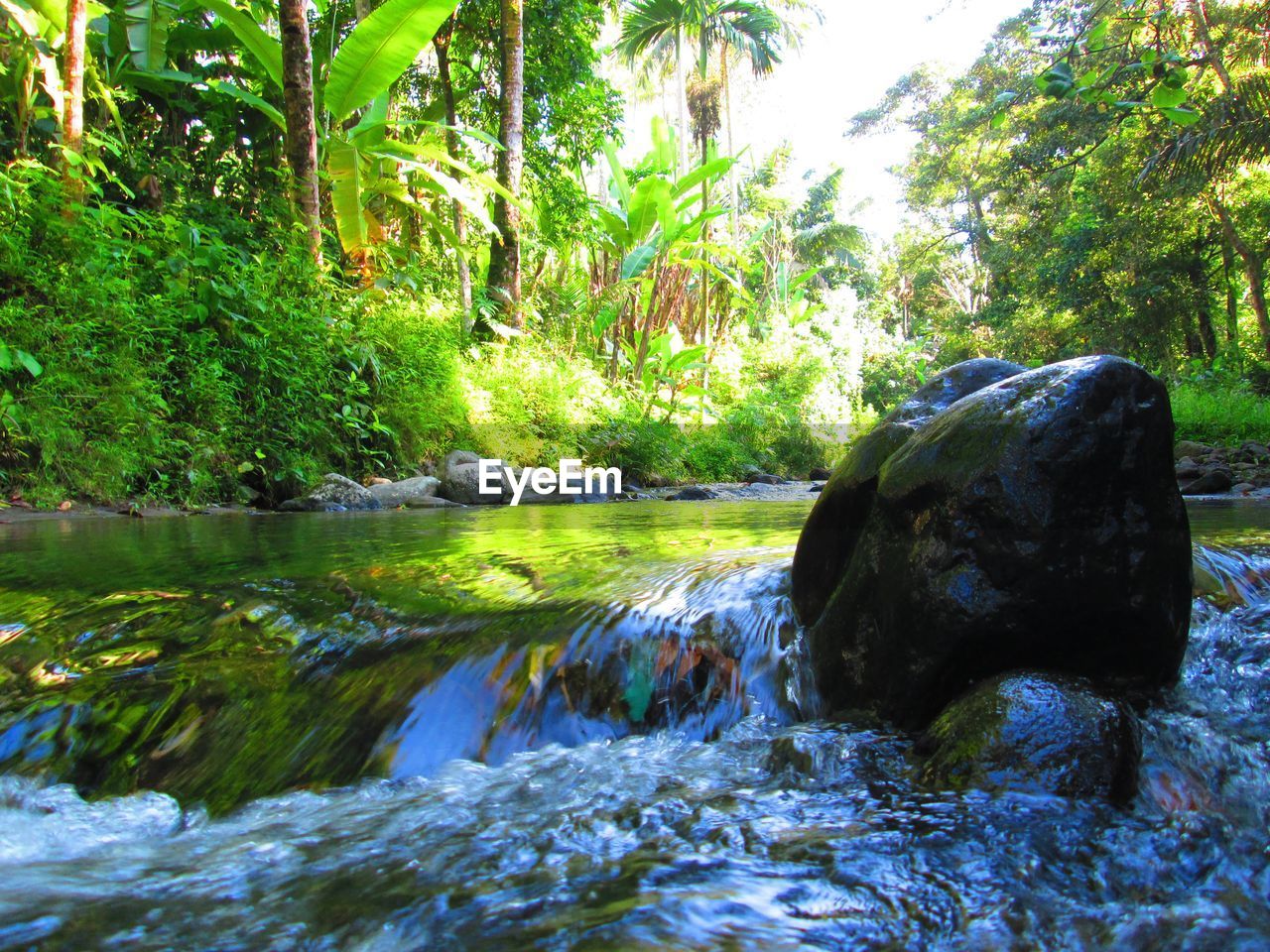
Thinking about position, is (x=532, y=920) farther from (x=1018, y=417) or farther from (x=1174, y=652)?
(x=1174, y=652)

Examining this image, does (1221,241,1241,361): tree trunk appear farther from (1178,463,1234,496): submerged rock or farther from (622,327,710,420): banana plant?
(622,327,710,420): banana plant

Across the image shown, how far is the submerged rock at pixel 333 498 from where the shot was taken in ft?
21.8

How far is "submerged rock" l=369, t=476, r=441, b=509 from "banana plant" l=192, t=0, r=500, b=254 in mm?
2993

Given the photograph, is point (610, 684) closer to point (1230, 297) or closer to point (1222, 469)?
point (1222, 469)

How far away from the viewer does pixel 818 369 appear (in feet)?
62.5

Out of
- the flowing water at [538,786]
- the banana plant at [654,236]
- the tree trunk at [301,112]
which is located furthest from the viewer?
the banana plant at [654,236]

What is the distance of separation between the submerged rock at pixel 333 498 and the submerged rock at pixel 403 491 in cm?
13

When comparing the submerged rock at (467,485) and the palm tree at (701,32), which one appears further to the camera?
the palm tree at (701,32)

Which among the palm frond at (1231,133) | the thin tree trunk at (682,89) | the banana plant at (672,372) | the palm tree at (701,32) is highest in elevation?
the palm tree at (701,32)

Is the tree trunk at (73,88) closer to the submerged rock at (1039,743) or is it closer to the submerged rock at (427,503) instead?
the submerged rock at (427,503)

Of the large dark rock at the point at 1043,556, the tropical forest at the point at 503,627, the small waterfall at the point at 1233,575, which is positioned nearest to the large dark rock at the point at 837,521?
the tropical forest at the point at 503,627

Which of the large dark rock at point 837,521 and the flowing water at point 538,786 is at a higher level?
the large dark rock at point 837,521

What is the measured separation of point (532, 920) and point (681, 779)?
66 cm

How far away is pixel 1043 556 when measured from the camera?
1.93 meters
